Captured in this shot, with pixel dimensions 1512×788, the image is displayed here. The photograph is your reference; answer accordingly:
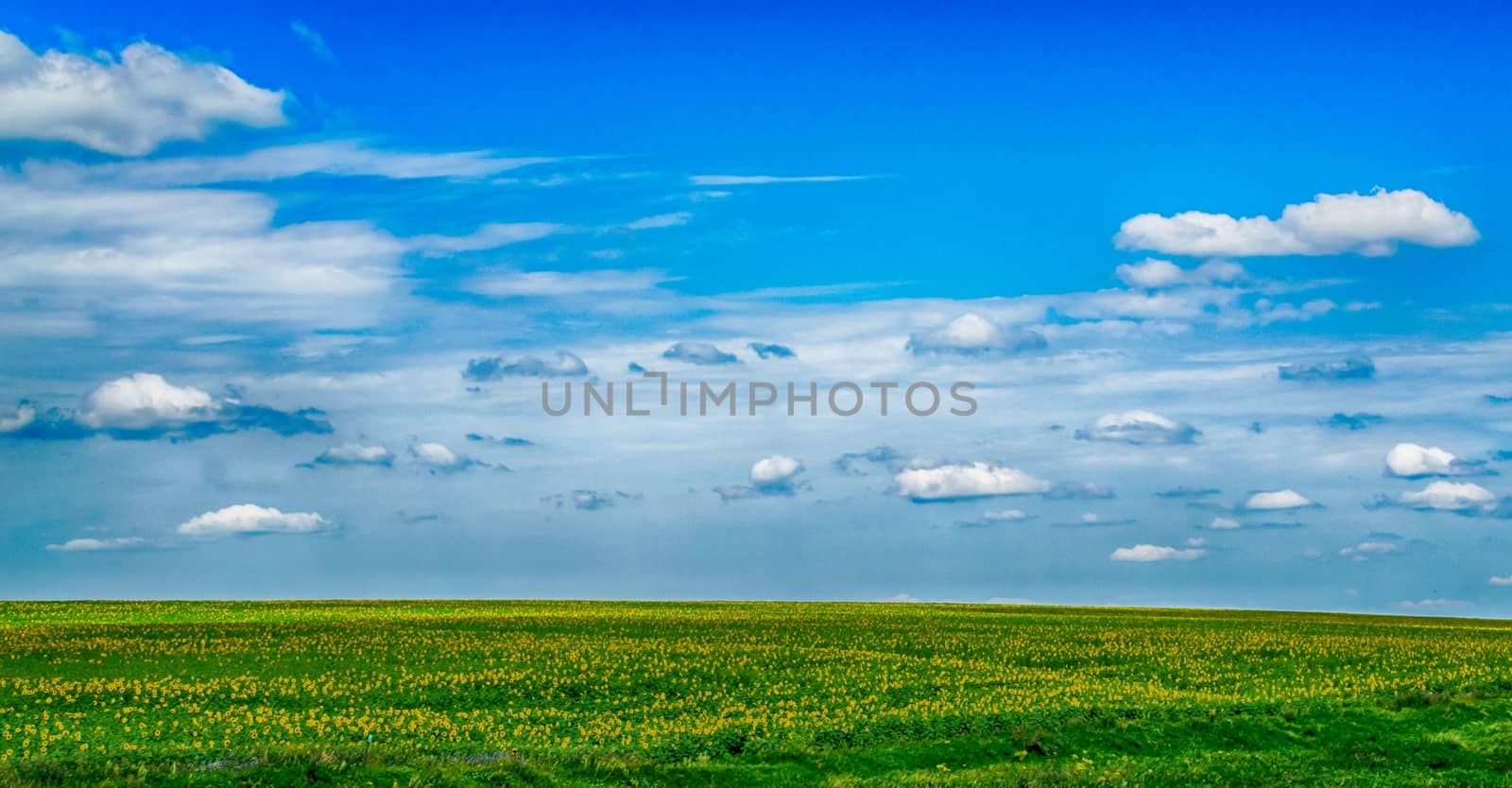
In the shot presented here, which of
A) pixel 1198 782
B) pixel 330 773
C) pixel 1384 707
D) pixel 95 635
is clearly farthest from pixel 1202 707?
pixel 95 635

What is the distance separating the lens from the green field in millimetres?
27438

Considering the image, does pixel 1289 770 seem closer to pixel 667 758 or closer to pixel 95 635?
pixel 667 758

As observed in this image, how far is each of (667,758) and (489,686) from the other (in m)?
13.5

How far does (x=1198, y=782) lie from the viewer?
28453 millimetres

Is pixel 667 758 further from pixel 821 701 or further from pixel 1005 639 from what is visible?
pixel 1005 639

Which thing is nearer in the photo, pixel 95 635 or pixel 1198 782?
pixel 1198 782

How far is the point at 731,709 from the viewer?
3628cm

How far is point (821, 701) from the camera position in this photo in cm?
3778

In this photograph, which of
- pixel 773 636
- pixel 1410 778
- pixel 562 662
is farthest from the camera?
pixel 773 636

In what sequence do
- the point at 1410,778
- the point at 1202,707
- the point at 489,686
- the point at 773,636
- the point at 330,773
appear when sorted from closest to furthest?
the point at 330,773 → the point at 1410,778 → the point at 1202,707 → the point at 489,686 → the point at 773,636

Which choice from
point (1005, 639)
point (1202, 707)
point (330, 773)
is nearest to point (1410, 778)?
point (1202, 707)

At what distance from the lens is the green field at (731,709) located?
27438 millimetres

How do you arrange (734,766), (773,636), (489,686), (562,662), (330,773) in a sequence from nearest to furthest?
(330,773), (734,766), (489,686), (562,662), (773,636)

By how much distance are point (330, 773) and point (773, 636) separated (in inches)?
1482
